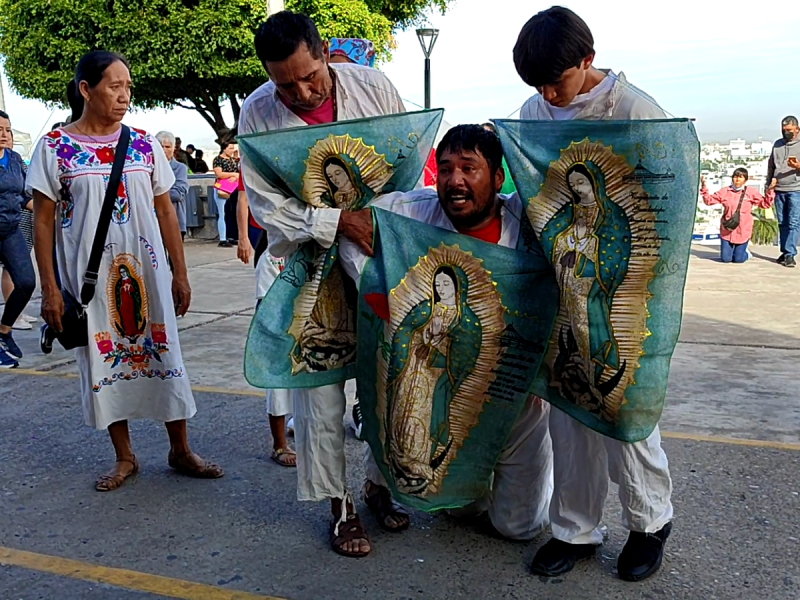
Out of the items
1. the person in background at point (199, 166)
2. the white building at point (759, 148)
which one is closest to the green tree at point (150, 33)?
the person in background at point (199, 166)

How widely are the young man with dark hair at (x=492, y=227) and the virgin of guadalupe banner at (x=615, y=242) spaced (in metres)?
0.14

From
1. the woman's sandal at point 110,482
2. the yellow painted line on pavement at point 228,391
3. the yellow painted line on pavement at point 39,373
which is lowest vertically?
the yellow painted line on pavement at point 39,373

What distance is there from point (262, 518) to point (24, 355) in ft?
12.7

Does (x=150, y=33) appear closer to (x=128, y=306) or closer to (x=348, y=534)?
(x=128, y=306)

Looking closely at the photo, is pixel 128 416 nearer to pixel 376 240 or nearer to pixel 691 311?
pixel 376 240

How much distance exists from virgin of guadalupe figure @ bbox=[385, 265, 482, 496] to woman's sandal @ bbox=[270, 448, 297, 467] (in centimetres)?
118

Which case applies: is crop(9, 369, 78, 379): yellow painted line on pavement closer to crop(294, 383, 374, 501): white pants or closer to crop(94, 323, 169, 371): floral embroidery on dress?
crop(94, 323, 169, 371): floral embroidery on dress

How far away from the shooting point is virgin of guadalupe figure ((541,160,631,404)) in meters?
2.65

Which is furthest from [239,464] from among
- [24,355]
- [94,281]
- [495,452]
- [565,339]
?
[24,355]

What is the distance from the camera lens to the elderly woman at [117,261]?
3.70 metres

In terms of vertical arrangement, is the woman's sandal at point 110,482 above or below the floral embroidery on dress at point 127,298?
below

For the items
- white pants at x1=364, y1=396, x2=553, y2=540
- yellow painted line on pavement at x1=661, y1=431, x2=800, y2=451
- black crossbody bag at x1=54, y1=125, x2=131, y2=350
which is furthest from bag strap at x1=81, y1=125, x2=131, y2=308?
yellow painted line on pavement at x1=661, y1=431, x2=800, y2=451

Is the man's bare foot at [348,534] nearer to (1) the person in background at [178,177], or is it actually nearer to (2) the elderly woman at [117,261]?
(2) the elderly woman at [117,261]

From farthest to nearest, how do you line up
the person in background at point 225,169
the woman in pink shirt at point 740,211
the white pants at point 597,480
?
1. the person in background at point 225,169
2. the woman in pink shirt at point 740,211
3. the white pants at point 597,480
